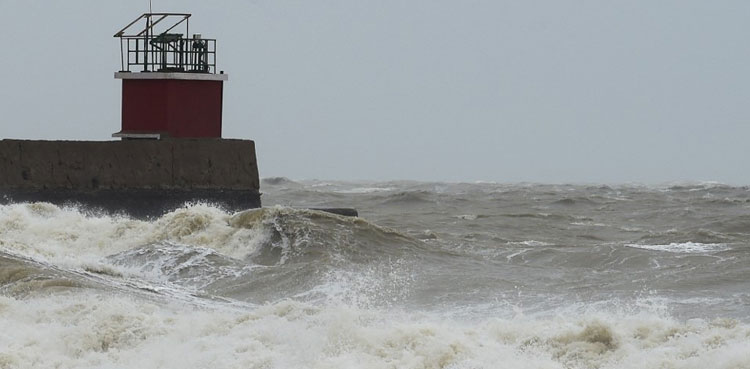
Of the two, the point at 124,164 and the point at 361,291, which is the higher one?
the point at 124,164

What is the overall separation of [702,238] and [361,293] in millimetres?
6792

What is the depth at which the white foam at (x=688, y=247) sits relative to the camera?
1446 cm

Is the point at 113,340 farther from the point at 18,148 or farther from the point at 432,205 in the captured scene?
the point at 432,205

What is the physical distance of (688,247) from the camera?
1501cm

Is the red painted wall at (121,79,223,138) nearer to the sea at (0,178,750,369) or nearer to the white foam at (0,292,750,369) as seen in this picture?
the sea at (0,178,750,369)

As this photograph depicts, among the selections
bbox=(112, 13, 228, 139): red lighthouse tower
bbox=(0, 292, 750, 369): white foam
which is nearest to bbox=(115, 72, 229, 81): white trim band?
bbox=(112, 13, 228, 139): red lighthouse tower

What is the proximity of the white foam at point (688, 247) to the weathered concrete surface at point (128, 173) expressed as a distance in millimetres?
5372

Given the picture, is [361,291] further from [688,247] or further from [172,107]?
[172,107]

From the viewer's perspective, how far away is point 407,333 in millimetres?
7891

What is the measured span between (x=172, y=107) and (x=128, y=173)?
4.61 ft

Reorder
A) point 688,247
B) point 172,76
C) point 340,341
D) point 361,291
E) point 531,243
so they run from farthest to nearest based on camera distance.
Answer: point 172,76, point 531,243, point 688,247, point 361,291, point 340,341

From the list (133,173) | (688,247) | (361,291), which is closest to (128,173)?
(133,173)

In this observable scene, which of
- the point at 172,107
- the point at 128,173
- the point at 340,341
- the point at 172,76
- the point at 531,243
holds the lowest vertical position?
the point at 531,243

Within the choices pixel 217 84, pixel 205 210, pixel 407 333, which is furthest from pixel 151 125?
pixel 407 333
